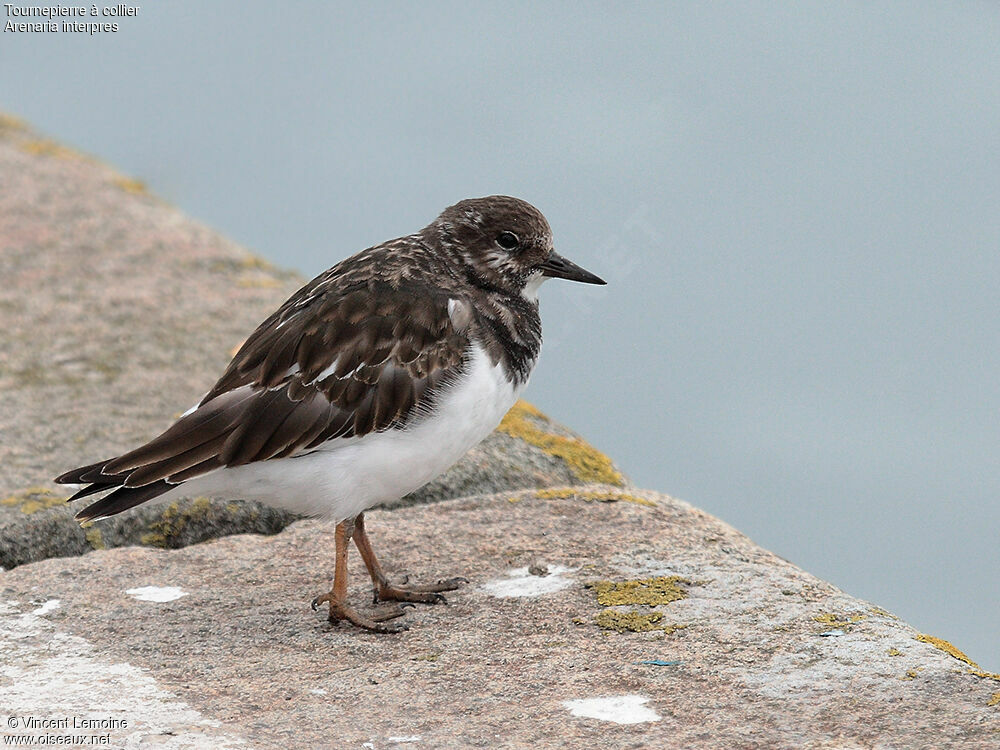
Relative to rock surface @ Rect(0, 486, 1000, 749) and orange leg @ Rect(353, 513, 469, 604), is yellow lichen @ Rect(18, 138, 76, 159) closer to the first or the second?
rock surface @ Rect(0, 486, 1000, 749)

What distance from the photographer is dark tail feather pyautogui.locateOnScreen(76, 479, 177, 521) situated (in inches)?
182

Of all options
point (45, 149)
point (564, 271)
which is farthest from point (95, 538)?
point (45, 149)

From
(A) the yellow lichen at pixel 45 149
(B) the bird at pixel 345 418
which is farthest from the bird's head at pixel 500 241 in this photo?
(A) the yellow lichen at pixel 45 149

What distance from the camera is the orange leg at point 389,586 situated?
4734mm

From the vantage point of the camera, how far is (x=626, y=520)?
5.16m

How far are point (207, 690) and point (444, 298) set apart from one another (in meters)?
1.76

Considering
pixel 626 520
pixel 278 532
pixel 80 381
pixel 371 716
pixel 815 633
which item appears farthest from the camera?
pixel 80 381

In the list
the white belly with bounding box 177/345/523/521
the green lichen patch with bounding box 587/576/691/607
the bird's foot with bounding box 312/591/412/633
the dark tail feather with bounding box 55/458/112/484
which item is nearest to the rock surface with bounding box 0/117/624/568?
the dark tail feather with bounding box 55/458/112/484

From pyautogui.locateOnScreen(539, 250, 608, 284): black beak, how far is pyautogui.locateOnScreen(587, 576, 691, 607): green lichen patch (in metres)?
1.44

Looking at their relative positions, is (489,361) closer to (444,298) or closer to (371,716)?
(444,298)

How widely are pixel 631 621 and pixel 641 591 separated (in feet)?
0.71

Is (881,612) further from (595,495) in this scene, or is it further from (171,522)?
(171,522)

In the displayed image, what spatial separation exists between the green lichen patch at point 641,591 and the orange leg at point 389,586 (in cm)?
54

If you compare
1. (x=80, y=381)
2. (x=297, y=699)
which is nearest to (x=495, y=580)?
(x=297, y=699)
